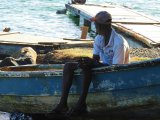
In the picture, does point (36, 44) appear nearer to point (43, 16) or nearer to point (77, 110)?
point (77, 110)

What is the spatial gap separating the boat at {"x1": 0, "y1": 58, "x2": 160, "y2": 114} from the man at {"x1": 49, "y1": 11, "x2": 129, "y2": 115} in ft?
0.50

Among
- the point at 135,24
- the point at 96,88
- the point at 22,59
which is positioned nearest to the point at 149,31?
the point at 135,24

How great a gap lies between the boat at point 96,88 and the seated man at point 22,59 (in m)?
1.26

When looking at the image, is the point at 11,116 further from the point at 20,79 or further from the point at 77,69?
the point at 77,69

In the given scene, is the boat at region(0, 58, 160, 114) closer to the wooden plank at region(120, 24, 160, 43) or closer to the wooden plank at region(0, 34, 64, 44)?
the wooden plank at region(0, 34, 64, 44)

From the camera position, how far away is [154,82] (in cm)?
655

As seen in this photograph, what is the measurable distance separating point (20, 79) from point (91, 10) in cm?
1272

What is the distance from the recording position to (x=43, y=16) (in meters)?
25.0

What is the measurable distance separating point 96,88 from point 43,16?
18285 millimetres

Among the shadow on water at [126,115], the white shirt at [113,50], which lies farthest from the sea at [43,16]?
the white shirt at [113,50]

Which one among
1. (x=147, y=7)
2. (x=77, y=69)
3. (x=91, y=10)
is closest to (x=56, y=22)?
(x=91, y=10)

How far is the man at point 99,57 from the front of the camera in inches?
268

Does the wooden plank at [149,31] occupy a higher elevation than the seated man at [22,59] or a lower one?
lower

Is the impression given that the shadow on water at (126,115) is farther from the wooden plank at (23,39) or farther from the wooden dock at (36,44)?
the wooden plank at (23,39)
